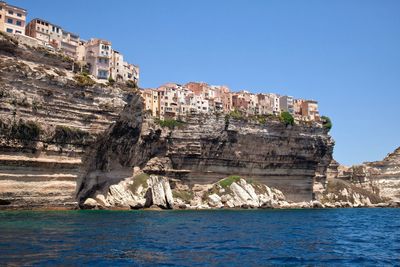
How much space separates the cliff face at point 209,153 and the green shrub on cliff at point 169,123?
32.4 inches

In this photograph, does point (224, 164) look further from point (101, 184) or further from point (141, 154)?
point (101, 184)

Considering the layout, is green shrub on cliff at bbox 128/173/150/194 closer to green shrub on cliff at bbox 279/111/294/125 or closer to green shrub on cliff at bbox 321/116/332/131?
green shrub on cliff at bbox 279/111/294/125

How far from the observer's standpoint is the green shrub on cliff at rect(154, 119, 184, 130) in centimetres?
8850

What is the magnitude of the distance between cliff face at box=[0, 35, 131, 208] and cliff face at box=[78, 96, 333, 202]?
4.29m

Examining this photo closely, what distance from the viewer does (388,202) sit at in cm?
12606

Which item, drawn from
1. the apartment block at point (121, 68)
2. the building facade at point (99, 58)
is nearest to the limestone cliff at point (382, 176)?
the apartment block at point (121, 68)

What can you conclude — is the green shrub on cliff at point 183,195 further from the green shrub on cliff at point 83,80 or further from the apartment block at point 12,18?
the apartment block at point 12,18

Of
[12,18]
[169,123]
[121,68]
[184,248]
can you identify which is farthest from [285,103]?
[184,248]

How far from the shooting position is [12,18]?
73.7m

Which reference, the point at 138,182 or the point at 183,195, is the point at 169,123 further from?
the point at 138,182

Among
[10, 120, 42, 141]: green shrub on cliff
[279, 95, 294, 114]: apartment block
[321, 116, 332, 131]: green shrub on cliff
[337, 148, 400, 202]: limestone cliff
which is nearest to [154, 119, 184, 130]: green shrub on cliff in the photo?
[10, 120, 42, 141]: green shrub on cliff

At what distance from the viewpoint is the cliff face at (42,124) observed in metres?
54.9

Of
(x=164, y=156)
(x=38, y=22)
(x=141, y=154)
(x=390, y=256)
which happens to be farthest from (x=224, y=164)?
(x=390, y=256)

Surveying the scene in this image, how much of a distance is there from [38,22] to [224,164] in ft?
146
